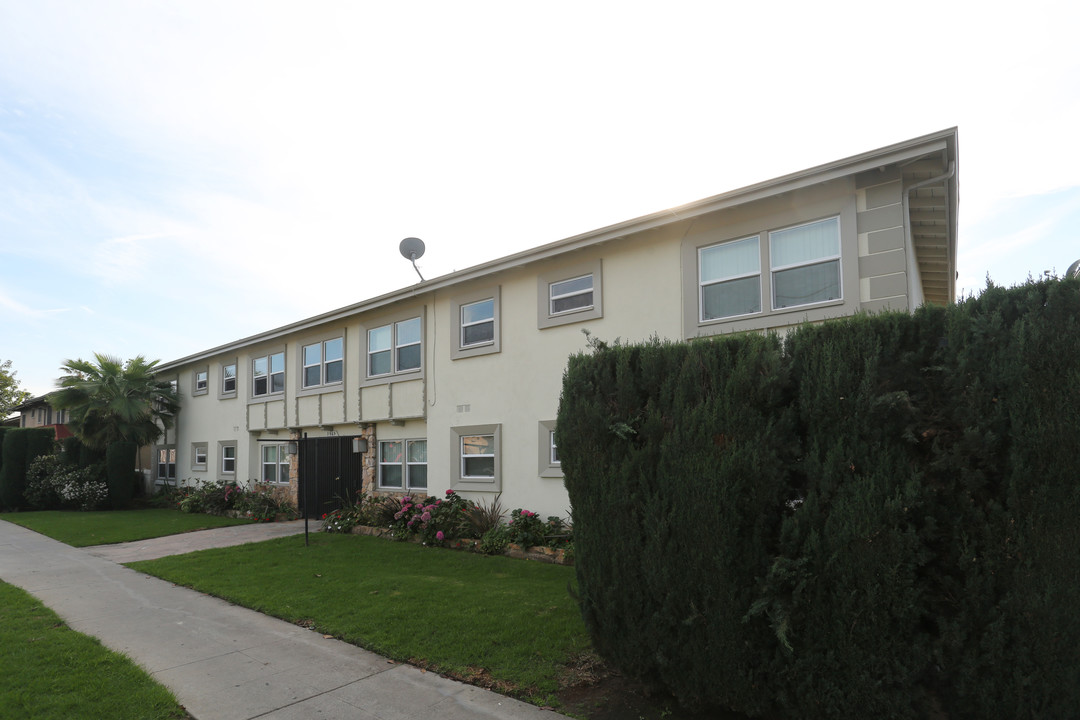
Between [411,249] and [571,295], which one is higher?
[411,249]

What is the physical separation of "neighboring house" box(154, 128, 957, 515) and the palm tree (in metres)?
5.74

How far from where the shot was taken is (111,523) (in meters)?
18.1

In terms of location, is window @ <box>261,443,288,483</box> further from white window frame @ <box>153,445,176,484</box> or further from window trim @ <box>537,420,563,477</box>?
window trim @ <box>537,420,563,477</box>

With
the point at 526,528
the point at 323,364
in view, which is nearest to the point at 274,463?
the point at 323,364

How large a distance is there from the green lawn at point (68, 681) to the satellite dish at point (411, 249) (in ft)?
34.1

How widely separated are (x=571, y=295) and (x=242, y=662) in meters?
7.91

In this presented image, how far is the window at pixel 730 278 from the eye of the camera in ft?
30.9

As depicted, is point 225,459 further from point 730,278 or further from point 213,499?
point 730,278

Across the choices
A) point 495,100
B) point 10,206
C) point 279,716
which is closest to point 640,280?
point 495,100

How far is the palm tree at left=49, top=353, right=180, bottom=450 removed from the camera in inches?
907

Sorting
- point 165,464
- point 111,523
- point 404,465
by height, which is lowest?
point 111,523

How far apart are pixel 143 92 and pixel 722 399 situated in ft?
32.8

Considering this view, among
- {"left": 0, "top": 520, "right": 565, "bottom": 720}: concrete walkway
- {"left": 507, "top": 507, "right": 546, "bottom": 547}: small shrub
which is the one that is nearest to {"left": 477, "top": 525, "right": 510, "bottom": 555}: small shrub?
{"left": 507, "top": 507, "right": 546, "bottom": 547}: small shrub

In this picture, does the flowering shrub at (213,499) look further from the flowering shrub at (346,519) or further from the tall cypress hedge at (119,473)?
the flowering shrub at (346,519)
